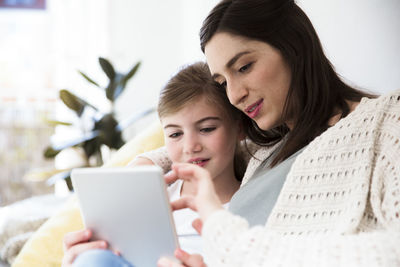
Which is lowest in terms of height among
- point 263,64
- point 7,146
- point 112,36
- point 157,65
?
point 7,146

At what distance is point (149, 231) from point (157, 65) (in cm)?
305

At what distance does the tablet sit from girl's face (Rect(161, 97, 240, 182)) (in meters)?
0.40

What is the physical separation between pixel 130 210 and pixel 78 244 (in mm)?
187

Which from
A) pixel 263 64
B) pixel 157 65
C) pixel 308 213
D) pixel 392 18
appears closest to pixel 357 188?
pixel 308 213

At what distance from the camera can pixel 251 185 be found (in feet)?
3.54

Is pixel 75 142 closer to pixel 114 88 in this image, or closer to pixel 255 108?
pixel 114 88

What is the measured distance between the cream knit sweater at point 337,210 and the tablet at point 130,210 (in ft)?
0.39

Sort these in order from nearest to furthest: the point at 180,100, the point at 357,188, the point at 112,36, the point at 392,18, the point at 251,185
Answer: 1. the point at 357,188
2. the point at 251,185
3. the point at 392,18
4. the point at 180,100
5. the point at 112,36

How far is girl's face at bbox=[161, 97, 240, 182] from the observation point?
4.34 feet

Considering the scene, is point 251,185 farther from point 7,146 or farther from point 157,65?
point 7,146

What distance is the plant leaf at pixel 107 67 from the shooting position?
286cm

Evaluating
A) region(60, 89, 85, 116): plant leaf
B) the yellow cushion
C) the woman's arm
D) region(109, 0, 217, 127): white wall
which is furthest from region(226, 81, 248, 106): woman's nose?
region(109, 0, 217, 127): white wall

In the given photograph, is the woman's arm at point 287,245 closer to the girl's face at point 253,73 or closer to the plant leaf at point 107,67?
the girl's face at point 253,73

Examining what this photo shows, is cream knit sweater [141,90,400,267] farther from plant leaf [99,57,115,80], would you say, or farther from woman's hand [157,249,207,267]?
plant leaf [99,57,115,80]
